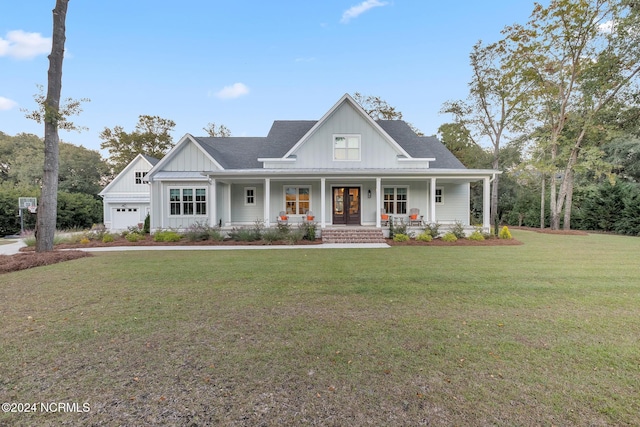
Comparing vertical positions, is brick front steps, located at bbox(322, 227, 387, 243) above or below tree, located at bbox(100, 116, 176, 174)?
below

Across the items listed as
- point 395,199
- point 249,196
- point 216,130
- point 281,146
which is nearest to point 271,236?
point 249,196

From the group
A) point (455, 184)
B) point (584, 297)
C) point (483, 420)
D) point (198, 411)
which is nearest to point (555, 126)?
point (455, 184)

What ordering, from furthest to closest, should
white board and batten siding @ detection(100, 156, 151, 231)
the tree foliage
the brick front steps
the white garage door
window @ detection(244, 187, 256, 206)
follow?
the white garage door → white board and batten siding @ detection(100, 156, 151, 231) → window @ detection(244, 187, 256, 206) → the brick front steps → the tree foliage

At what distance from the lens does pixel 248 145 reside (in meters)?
18.7

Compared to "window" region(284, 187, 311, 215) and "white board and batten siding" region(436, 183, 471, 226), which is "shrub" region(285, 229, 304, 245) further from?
"white board and batten siding" region(436, 183, 471, 226)

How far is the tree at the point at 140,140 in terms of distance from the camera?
1234 inches

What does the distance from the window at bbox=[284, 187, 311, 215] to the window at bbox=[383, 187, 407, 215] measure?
440cm

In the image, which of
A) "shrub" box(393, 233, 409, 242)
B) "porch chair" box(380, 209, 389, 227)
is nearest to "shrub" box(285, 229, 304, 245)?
"shrub" box(393, 233, 409, 242)

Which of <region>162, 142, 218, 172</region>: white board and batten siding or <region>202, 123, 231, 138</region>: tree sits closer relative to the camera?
<region>162, 142, 218, 172</region>: white board and batten siding

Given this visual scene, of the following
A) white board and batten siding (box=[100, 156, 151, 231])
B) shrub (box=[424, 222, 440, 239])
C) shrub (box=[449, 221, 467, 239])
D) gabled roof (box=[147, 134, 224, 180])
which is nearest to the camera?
shrub (box=[424, 222, 440, 239])

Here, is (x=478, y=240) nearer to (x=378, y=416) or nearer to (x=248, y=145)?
(x=378, y=416)

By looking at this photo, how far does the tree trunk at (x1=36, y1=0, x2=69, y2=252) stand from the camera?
30.4ft

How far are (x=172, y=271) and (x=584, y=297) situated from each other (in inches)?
332

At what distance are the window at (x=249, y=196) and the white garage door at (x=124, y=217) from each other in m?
10.9
